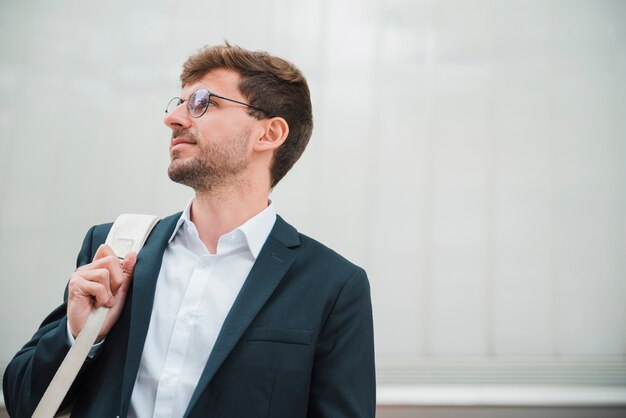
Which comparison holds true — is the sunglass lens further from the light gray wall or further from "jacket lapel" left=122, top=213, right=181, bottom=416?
the light gray wall

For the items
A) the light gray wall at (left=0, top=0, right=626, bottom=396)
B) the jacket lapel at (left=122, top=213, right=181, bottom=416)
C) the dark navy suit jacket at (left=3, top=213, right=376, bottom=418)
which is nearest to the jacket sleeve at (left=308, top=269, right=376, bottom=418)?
the dark navy suit jacket at (left=3, top=213, right=376, bottom=418)

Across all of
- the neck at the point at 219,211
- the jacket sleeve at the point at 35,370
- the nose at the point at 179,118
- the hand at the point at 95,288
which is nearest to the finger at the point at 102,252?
the hand at the point at 95,288

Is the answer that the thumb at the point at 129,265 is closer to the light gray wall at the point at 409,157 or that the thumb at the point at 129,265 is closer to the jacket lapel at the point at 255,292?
the jacket lapel at the point at 255,292

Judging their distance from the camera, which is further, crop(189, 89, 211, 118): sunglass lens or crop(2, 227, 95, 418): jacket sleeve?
crop(189, 89, 211, 118): sunglass lens

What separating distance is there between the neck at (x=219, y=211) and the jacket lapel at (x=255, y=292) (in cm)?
11

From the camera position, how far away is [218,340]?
1.08 meters

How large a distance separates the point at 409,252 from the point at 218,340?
3.48ft

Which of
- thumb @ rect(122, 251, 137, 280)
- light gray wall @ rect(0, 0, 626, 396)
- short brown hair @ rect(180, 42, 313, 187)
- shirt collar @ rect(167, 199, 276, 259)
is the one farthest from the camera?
light gray wall @ rect(0, 0, 626, 396)

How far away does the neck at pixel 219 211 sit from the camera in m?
1.33

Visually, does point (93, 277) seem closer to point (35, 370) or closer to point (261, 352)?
point (35, 370)

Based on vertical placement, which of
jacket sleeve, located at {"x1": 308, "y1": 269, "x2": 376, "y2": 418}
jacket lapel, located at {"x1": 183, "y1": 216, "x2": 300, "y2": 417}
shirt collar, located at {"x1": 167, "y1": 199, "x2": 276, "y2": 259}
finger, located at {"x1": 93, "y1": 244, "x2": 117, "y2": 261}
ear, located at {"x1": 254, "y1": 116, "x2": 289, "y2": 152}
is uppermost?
ear, located at {"x1": 254, "y1": 116, "x2": 289, "y2": 152}

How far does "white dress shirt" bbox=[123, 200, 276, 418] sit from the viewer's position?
1101 mm

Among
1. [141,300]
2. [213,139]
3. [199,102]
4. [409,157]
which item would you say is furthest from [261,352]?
[409,157]

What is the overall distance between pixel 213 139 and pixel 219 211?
0.20 metres
